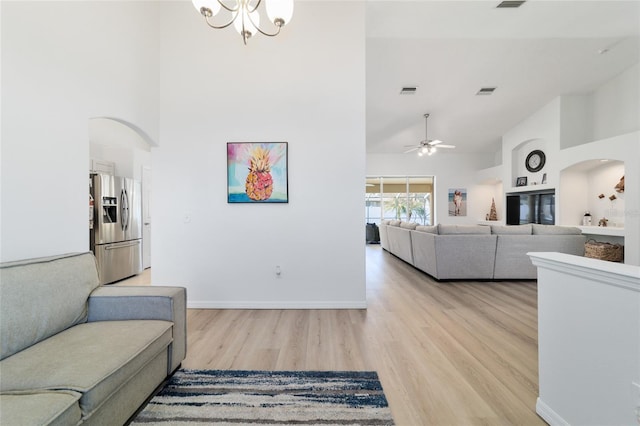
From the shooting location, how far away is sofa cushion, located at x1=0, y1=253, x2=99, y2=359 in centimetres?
136

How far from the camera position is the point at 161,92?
3.23 metres

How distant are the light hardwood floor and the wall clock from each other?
16.3 ft

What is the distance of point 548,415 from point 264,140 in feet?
10.7

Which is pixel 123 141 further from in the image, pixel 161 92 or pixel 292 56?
pixel 292 56

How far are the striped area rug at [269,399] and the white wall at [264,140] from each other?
4.40ft

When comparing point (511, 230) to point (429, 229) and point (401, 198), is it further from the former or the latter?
point (401, 198)

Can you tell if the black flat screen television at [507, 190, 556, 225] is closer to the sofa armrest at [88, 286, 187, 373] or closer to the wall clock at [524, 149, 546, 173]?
the wall clock at [524, 149, 546, 173]

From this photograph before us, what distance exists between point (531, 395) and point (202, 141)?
12.2ft

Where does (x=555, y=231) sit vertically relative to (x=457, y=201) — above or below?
below

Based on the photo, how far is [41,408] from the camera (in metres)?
0.97

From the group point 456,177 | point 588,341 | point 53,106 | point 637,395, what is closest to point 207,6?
point 53,106

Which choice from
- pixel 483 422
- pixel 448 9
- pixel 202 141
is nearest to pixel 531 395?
pixel 483 422

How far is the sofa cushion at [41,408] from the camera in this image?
92 centimetres

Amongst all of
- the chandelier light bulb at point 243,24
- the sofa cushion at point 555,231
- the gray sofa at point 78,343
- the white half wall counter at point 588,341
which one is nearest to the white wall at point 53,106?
the gray sofa at point 78,343
